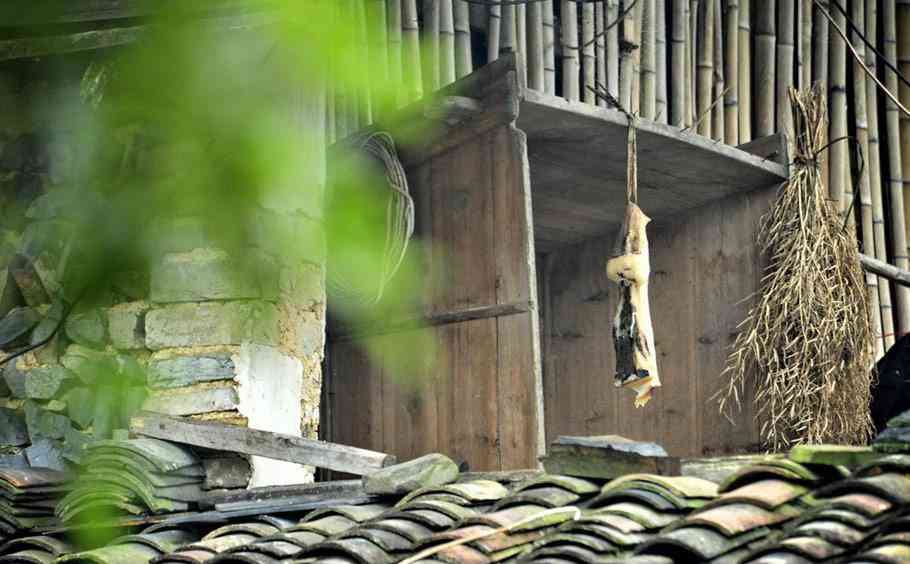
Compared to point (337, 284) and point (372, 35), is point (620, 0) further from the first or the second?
point (337, 284)

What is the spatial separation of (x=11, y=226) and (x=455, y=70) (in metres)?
2.05

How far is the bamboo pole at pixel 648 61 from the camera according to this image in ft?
23.4

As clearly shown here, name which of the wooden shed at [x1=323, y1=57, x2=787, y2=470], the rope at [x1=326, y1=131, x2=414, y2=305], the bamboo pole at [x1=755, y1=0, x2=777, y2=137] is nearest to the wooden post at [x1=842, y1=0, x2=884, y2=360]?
the bamboo pole at [x1=755, y1=0, x2=777, y2=137]

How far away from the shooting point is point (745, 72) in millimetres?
7625

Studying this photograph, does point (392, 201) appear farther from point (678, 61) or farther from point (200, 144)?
point (200, 144)

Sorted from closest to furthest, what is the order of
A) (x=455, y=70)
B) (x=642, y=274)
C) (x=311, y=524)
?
(x=311, y=524)
(x=642, y=274)
(x=455, y=70)

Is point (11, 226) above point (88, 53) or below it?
below

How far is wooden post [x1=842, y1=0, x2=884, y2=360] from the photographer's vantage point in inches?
307

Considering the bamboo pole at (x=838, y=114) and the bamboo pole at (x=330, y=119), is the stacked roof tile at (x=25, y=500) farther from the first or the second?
the bamboo pole at (x=838, y=114)

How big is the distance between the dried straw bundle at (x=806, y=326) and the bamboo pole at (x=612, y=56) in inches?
32.4

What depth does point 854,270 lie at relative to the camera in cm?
688

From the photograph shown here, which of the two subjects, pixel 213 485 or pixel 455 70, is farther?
pixel 455 70

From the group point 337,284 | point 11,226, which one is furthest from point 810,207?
point 11,226

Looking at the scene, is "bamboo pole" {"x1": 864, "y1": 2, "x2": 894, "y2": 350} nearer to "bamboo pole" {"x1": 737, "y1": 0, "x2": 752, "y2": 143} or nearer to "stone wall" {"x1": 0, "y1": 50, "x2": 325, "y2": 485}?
"bamboo pole" {"x1": 737, "y1": 0, "x2": 752, "y2": 143}
